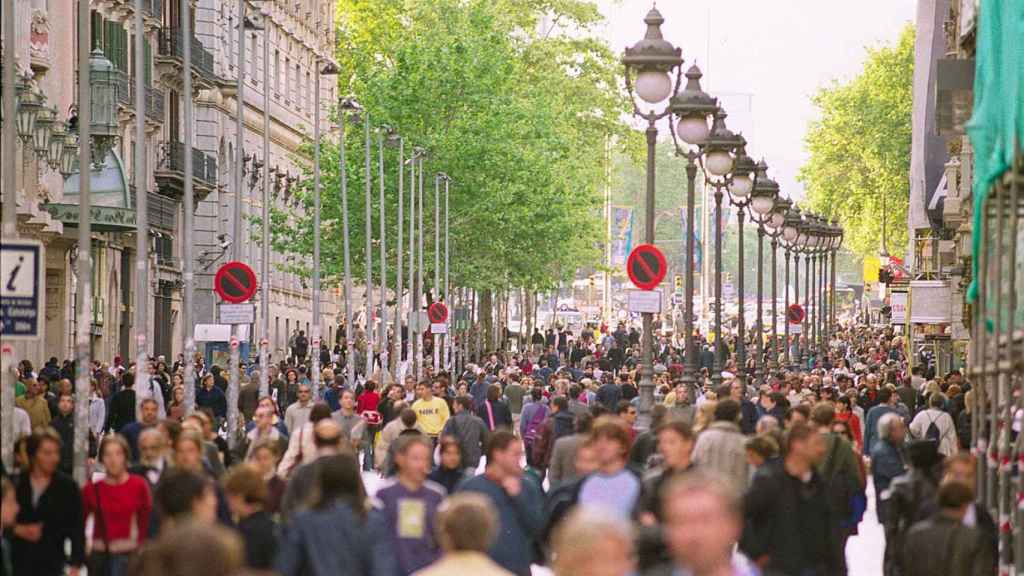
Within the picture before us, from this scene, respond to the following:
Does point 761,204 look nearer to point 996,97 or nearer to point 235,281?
point 235,281

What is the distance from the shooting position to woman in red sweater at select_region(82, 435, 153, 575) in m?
15.2

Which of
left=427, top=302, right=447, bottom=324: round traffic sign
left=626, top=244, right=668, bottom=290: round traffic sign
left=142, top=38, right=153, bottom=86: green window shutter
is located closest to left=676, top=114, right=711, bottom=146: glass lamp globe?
left=626, top=244, right=668, bottom=290: round traffic sign

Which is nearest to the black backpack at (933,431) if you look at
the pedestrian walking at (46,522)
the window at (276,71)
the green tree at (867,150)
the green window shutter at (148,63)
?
the pedestrian walking at (46,522)

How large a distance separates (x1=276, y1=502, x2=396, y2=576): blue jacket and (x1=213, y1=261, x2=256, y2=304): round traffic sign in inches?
1023

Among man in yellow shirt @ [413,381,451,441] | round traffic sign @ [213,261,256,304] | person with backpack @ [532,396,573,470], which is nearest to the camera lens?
person with backpack @ [532,396,573,470]

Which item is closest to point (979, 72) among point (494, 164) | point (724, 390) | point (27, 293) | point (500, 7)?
point (724, 390)

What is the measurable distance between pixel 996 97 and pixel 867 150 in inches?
3443

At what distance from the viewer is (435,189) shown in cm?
7706

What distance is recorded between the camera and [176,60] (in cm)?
6562

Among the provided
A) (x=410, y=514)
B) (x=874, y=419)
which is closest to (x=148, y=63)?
(x=874, y=419)

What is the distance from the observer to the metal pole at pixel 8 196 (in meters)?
19.0

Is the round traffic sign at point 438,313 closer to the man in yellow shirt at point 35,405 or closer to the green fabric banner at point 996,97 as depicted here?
the man in yellow shirt at point 35,405

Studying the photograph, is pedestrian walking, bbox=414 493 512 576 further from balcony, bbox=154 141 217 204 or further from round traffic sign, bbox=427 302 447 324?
balcony, bbox=154 141 217 204

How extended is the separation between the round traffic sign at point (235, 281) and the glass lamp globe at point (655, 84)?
11.7 metres
